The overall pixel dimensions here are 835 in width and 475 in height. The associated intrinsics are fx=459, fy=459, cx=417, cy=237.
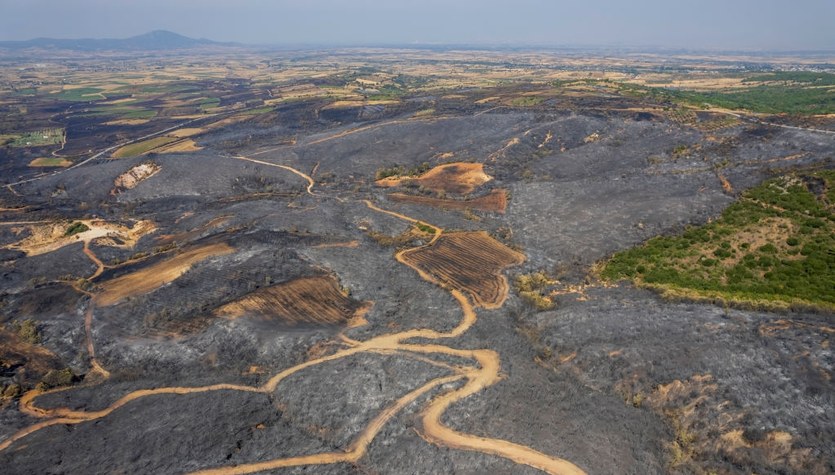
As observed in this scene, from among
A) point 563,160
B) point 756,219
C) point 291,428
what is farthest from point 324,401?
point 563,160

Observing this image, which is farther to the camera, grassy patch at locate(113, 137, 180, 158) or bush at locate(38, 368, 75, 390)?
grassy patch at locate(113, 137, 180, 158)

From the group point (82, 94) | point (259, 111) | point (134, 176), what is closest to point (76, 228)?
point (134, 176)

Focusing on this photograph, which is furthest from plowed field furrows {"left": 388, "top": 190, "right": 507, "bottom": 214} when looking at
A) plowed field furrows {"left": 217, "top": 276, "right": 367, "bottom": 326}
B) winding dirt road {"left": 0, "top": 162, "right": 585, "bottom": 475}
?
plowed field furrows {"left": 217, "top": 276, "right": 367, "bottom": 326}

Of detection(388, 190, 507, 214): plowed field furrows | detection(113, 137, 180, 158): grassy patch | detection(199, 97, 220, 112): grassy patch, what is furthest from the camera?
detection(199, 97, 220, 112): grassy patch

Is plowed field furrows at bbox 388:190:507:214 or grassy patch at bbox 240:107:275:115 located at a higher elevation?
grassy patch at bbox 240:107:275:115

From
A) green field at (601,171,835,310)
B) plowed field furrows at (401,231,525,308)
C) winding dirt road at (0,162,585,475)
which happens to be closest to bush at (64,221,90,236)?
winding dirt road at (0,162,585,475)

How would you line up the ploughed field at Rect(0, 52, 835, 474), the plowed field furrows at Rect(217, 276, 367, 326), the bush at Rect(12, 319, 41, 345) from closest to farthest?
the ploughed field at Rect(0, 52, 835, 474)
the bush at Rect(12, 319, 41, 345)
the plowed field furrows at Rect(217, 276, 367, 326)

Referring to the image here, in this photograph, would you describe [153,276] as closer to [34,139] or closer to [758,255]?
[758,255]

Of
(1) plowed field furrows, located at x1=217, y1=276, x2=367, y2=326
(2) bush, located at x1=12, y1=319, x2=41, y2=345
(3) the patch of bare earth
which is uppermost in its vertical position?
(3) the patch of bare earth

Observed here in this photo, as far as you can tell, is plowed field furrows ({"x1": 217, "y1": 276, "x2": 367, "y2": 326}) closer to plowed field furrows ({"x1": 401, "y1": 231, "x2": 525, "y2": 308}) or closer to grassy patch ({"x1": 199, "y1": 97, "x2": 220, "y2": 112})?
plowed field furrows ({"x1": 401, "y1": 231, "x2": 525, "y2": 308})
